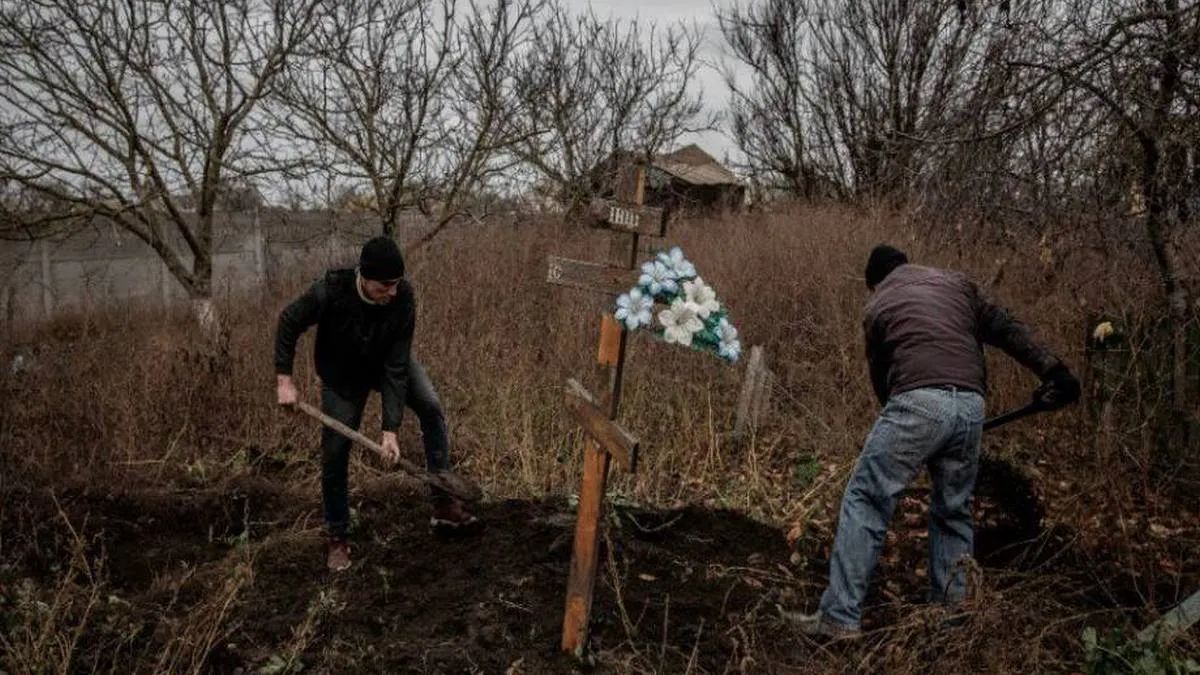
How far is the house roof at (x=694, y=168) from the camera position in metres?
13.9

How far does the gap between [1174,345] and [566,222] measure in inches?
299

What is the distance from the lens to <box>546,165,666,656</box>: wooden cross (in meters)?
3.08

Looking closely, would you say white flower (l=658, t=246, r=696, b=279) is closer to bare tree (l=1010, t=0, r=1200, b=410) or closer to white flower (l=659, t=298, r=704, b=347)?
white flower (l=659, t=298, r=704, b=347)

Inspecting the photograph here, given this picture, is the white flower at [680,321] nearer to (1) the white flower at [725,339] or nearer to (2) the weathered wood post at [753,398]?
(1) the white flower at [725,339]

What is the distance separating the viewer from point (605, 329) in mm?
3148

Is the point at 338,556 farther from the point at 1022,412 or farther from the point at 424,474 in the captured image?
the point at 1022,412

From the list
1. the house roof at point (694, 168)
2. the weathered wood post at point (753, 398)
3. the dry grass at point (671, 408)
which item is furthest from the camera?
the house roof at point (694, 168)

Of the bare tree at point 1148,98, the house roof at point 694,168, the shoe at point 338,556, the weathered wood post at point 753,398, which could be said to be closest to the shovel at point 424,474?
the shoe at point 338,556

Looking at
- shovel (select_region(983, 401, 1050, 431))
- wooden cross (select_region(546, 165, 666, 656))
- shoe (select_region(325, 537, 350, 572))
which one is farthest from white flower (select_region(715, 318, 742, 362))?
shoe (select_region(325, 537, 350, 572))

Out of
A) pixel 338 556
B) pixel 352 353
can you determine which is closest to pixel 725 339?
pixel 352 353

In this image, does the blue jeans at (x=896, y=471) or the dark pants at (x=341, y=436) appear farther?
the dark pants at (x=341, y=436)

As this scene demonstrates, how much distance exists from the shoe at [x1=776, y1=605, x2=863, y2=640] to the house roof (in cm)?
999

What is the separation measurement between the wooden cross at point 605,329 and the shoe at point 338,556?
159cm

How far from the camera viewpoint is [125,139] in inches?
308
